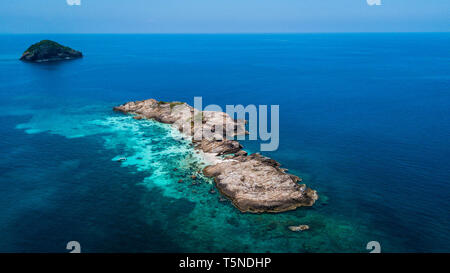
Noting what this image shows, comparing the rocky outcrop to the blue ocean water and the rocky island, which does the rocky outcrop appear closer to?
the blue ocean water

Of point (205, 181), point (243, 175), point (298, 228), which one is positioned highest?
point (243, 175)

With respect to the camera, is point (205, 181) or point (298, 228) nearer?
point (298, 228)

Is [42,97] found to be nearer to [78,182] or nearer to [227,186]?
[78,182]

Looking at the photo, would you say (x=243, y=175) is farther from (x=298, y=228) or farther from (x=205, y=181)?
(x=298, y=228)

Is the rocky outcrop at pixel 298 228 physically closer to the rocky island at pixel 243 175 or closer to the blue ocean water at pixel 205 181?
the blue ocean water at pixel 205 181

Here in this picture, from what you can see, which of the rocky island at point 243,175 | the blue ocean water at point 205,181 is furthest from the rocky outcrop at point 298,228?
the rocky island at point 243,175

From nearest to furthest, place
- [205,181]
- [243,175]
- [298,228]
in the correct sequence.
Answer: [298,228]
[243,175]
[205,181]

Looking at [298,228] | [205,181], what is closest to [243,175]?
[205,181]
